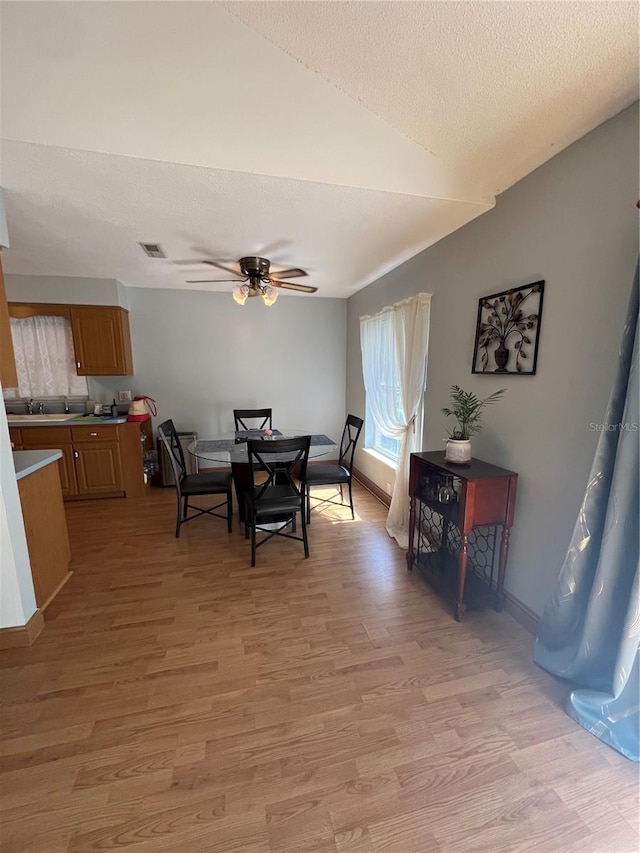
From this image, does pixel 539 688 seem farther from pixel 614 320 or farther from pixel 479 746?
pixel 614 320

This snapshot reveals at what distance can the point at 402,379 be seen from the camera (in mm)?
3014

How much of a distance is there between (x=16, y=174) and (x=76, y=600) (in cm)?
246

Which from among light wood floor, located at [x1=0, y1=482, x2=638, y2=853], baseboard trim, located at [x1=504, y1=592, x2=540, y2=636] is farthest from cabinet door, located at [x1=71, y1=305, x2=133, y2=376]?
baseboard trim, located at [x1=504, y1=592, x2=540, y2=636]

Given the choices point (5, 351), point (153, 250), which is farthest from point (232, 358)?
point (5, 351)

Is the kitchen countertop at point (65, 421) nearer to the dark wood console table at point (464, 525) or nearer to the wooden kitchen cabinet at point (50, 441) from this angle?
the wooden kitchen cabinet at point (50, 441)

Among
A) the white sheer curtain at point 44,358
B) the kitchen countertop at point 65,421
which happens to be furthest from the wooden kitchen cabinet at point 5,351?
the white sheer curtain at point 44,358

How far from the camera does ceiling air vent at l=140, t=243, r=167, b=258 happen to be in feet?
8.76

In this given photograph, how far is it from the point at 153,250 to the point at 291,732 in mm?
3349

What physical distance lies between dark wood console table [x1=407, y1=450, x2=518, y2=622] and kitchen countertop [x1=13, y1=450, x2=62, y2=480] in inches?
93.8

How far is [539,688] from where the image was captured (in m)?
1.56

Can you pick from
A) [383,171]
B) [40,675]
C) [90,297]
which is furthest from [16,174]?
[40,675]

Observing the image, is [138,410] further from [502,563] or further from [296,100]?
[502,563]

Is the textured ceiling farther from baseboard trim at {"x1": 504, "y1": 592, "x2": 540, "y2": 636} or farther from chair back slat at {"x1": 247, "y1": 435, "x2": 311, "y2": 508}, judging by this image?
baseboard trim at {"x1": 504, "y1": 592, "x2": 540, "y2": 636}

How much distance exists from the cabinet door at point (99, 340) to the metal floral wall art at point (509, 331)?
3.79 meters
